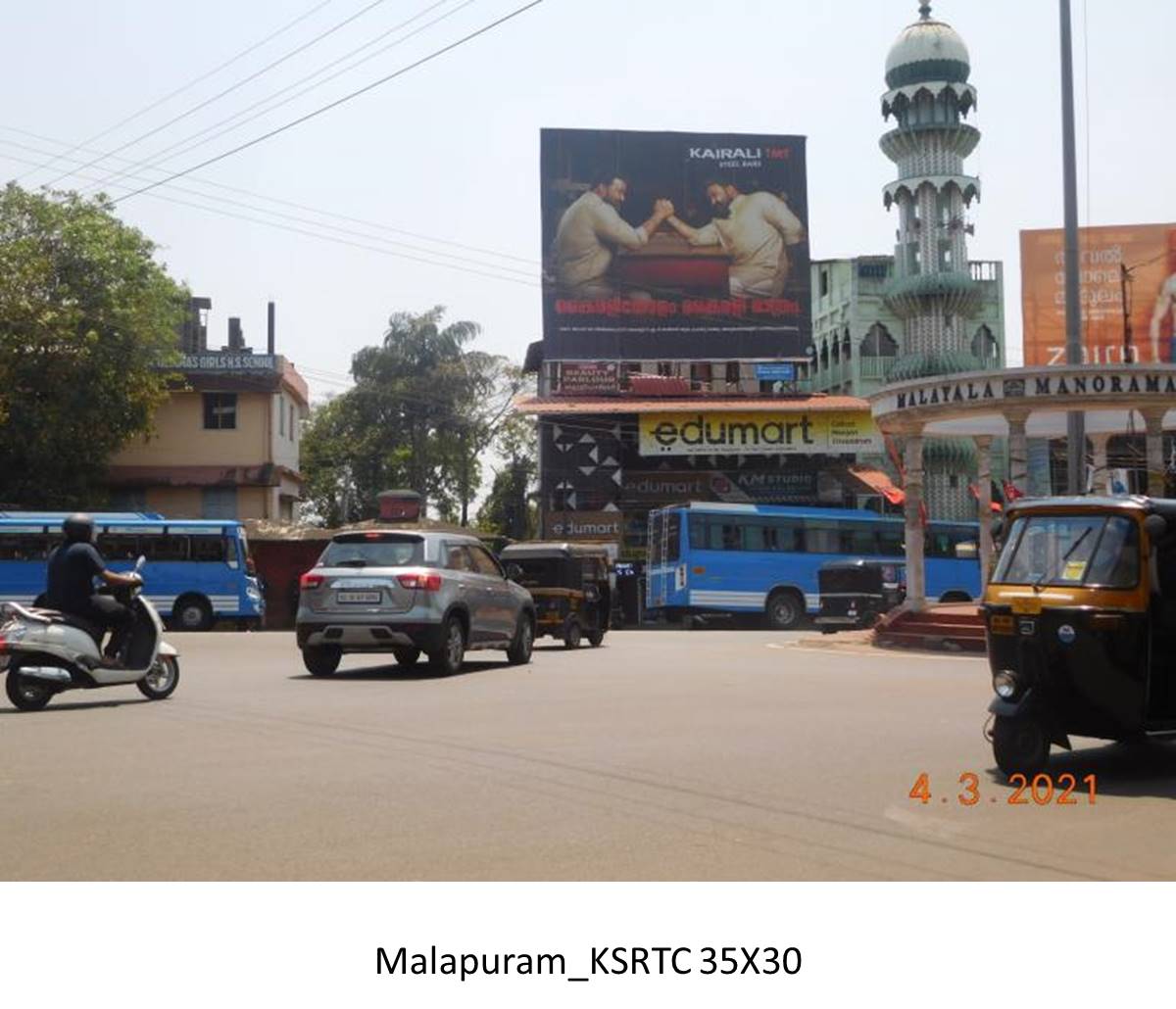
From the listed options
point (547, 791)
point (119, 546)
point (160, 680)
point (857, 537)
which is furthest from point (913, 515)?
point (119, 546)

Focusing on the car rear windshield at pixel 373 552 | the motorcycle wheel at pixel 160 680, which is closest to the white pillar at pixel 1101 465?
the car rear windshield at pixel 373 552

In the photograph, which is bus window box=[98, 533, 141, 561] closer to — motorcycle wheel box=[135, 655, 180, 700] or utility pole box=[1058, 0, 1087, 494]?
motorcycle wheel box=[135, 655, 180, 700]

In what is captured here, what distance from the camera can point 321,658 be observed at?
55.2ft

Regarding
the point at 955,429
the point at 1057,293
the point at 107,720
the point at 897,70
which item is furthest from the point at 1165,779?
the point at 897,70

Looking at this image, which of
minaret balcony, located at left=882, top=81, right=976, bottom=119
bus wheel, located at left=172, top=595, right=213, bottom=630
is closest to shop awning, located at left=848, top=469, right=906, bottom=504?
minaret balcony, located at left=882, top=81, right=976, bottom=119

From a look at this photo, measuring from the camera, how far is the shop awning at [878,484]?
4881cm

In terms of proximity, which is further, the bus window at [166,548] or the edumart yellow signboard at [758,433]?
the edumart yellow signboard at [758,433]

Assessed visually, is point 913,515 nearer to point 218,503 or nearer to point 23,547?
point 23,547

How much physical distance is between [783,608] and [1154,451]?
54.6 feet

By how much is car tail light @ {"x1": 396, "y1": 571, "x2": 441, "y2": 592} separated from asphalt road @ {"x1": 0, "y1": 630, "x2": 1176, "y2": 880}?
62.8 inches

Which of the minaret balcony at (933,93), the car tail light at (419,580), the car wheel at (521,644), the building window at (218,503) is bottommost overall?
the car wheel at (521,644)

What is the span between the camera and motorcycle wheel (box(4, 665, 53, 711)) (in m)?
12.4

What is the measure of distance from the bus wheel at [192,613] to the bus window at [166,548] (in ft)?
3.72

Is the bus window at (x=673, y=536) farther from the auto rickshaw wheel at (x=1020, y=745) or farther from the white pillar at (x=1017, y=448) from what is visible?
the auto rickshaw wheel at (x=1020, y=745)
